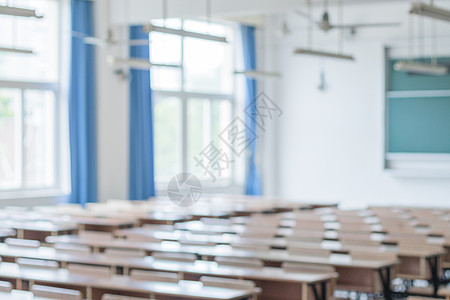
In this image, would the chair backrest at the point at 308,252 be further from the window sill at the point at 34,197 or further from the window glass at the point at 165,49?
the window glass at the point at 165,49

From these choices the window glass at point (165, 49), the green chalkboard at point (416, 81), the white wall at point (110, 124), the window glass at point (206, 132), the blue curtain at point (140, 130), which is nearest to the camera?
the white wall at point (110, 124)

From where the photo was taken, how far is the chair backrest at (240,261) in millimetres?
6352

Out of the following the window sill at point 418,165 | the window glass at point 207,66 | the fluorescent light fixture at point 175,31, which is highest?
the window glass at point 207,66

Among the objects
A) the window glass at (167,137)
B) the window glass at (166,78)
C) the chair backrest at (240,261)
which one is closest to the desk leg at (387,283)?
the chair backrest at (240,261)

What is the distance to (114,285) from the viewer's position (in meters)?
5.32

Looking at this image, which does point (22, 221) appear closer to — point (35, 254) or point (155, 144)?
point (35, 254)

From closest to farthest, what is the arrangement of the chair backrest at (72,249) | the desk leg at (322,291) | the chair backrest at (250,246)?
the desk leg at (322,291) → the chair backrest at (72,249) → the chair backrest at (250,246)

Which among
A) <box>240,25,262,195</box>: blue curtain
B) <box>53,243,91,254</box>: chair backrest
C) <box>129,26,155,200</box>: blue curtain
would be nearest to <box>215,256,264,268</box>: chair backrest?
<box>53,243,91,254</box>: chair backrest

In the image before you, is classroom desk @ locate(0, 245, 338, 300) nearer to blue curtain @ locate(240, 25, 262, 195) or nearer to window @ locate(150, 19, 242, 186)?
window @ locate(150, 19, 242, 186)

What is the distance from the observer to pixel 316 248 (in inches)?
280

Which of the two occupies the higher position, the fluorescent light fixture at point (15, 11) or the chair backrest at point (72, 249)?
the fluorescent light fixture at point (15, 11)

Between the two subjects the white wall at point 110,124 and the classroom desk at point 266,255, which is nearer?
the classroom desk at point 266,255

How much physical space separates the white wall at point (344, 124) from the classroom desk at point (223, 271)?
948cm

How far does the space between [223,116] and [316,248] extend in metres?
10.2
